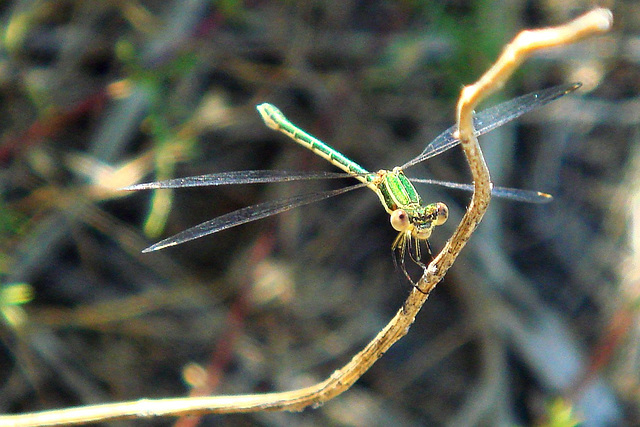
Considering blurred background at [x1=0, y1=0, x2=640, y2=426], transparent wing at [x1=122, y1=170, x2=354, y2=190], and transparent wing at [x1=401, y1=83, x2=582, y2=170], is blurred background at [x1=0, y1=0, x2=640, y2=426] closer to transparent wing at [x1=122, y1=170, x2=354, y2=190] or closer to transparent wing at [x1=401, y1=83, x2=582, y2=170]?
transparent wing at [x1=122, y1=170, x2=354, y2=190]

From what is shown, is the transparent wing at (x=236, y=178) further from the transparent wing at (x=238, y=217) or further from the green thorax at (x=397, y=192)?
the green thorax at (x=397, y=192)

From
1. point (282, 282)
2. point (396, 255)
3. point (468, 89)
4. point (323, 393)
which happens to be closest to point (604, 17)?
point (468, 89)

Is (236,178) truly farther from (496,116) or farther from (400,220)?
(496,116)

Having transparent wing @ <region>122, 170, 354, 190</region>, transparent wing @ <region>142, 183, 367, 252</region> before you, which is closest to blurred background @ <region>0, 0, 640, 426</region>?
transparent wing @ <region>122, 170, 354, 190</region>

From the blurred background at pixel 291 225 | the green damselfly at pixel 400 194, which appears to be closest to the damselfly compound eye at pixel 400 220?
the green damselfly at pixel 400 194

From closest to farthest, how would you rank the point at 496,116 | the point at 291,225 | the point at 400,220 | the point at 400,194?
the point at 400,220 → the point at 400,194 → the point at 496,116 → the point at 291,225

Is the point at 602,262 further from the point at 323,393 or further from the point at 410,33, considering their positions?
the point at 323,393

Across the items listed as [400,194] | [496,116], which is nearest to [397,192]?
[400,194]

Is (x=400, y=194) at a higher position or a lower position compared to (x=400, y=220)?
higher
